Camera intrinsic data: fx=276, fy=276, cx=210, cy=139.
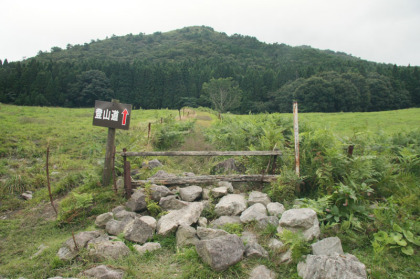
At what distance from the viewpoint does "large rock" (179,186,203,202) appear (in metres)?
6.25

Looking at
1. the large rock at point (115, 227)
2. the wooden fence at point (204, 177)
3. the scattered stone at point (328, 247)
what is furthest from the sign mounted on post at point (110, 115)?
the scattered stone at point (328, 247)

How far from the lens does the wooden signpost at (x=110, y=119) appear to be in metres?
6.69

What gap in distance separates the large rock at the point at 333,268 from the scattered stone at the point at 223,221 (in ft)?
5.86

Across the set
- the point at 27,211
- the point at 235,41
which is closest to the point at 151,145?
the point at 27,211

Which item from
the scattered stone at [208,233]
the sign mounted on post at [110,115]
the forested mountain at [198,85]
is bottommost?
the scattered stone at [208,233]

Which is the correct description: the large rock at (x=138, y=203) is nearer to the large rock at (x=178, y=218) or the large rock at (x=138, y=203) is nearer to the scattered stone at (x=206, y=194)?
the large rock at (x=178, y=218)

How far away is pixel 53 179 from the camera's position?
8773 mm

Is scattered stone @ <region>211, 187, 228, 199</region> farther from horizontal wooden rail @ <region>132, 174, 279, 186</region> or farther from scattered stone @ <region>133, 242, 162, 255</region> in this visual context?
scattered stone @ <region>133, 242, 162, 255</region>

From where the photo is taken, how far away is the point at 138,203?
5922mm

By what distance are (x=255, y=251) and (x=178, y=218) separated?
1589 mm

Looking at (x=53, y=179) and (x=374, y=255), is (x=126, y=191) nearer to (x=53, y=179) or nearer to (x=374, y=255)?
(x=53, y=179)

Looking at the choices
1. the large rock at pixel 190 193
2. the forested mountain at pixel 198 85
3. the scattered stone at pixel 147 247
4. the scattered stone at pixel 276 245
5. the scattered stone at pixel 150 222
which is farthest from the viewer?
the forested mountain at pixel 198 85

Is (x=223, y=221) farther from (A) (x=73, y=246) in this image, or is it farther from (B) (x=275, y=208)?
(A) (x=73, y=246)

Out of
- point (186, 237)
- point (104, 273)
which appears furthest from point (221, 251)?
point (104, 273)
